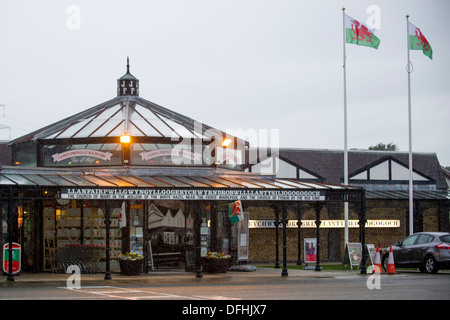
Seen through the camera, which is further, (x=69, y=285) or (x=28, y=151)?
(x=28, y=151)

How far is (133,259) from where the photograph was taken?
2764 cm

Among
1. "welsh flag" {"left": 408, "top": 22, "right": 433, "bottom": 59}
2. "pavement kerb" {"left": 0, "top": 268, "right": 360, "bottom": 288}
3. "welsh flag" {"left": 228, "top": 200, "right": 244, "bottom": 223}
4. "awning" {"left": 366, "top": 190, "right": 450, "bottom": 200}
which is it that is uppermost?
"welsh flag" {"left": 408, "top": 22, "right": 433, "bottom": 59}

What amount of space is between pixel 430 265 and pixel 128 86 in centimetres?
1454

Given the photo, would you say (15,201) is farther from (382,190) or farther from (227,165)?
(382,190)

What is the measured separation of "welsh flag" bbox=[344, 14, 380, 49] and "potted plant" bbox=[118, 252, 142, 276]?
15896mm

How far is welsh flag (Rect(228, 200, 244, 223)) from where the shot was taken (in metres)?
30.0

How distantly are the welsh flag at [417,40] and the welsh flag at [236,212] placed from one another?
45.7 ft

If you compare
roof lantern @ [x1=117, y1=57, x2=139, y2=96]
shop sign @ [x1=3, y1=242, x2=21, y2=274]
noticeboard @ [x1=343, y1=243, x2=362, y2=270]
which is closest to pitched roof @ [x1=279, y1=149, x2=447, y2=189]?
roof lantern @ [x1=117, y1=57, x2=139, y2=96]

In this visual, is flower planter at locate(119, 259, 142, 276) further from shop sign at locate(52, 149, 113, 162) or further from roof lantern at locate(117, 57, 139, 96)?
roof lantern at locate(117, 57, 139, 96)

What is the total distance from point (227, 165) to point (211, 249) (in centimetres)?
374

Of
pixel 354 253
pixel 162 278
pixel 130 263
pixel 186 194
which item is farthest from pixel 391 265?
pixel 130 263

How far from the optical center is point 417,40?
128ft
